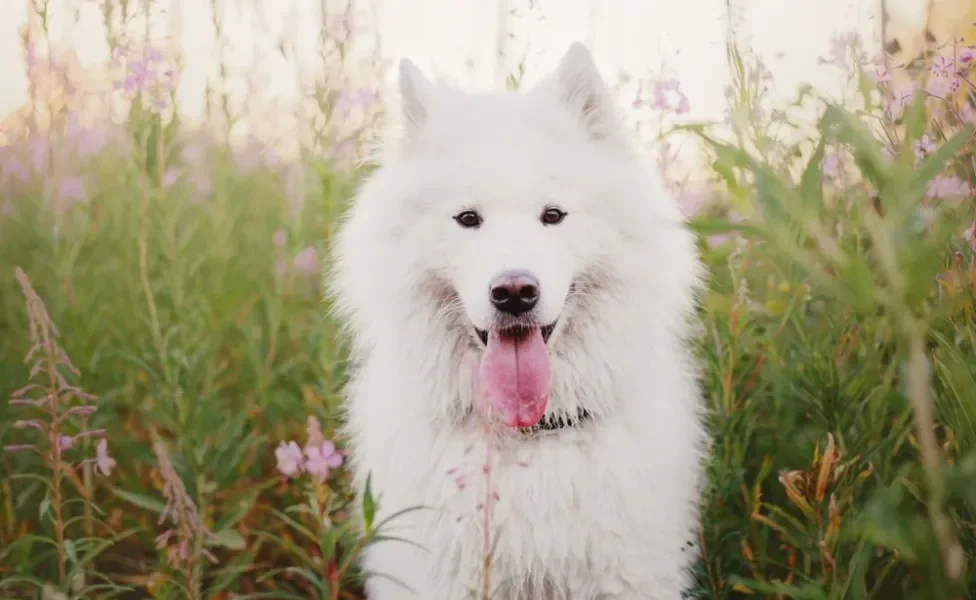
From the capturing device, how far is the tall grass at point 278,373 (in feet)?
5.21

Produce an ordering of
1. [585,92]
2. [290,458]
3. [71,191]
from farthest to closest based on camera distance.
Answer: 1. [71,191]
2. [585,92]
3. [290,458]

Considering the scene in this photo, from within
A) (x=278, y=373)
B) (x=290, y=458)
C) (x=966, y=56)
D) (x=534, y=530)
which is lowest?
(x=534, y=530)

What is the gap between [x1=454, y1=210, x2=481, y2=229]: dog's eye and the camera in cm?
211

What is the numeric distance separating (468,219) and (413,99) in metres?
0.45

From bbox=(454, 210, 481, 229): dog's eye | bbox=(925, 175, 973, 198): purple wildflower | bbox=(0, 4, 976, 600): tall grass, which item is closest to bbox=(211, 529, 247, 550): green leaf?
bbox=(0, 4, 976, 600): tall grass

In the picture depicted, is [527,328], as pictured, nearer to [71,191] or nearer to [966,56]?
[966,56]

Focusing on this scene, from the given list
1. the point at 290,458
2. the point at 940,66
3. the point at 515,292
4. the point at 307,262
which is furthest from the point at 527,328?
the point at 940,66

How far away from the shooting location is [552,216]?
209 cm

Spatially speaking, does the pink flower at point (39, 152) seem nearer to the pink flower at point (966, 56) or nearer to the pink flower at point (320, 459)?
the pink flower at point (320, 459)

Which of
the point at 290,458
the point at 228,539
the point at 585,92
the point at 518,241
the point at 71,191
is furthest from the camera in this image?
the point at 71,191

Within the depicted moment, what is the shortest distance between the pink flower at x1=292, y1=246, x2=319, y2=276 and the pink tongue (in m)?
0.99

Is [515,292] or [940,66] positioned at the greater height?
[940,66]

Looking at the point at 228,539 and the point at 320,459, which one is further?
the point at 228,539

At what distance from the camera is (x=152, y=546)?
7.97 feet
